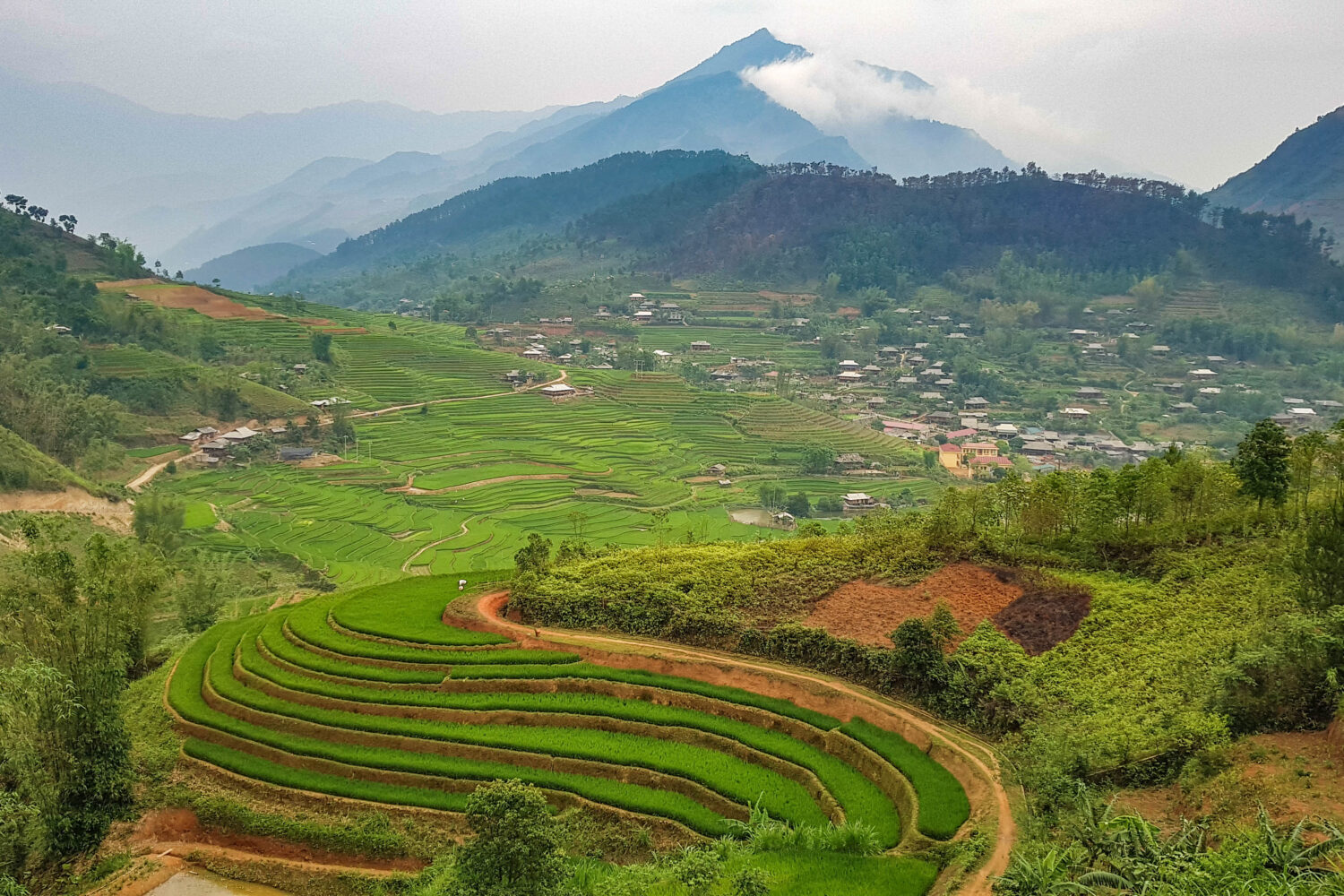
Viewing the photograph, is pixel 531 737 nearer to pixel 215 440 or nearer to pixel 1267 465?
pixel 1267 465

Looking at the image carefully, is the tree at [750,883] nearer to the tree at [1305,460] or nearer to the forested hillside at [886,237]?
the tree at [1305,460]

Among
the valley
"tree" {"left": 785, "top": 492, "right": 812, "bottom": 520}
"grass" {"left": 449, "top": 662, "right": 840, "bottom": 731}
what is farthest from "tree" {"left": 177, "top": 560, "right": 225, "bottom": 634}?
"tree" {"left": 785, "top": 492, "right": 812, "bottom": 520}

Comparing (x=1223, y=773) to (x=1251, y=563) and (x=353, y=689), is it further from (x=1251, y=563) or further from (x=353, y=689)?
(x=353, y=689)

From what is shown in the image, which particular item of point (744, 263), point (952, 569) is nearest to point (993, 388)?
point (744, 263)

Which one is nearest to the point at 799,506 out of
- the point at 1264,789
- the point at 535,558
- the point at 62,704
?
the point at 535,558

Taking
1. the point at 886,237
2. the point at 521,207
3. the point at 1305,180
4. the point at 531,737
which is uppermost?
the point at 521,207

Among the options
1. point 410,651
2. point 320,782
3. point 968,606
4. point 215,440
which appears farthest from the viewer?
point 215,440

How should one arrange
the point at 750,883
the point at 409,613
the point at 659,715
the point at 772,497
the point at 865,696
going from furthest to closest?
the point at 772,497
the point at 409,613
the point at 659,715
the point at 865,696
the point at 750,883
